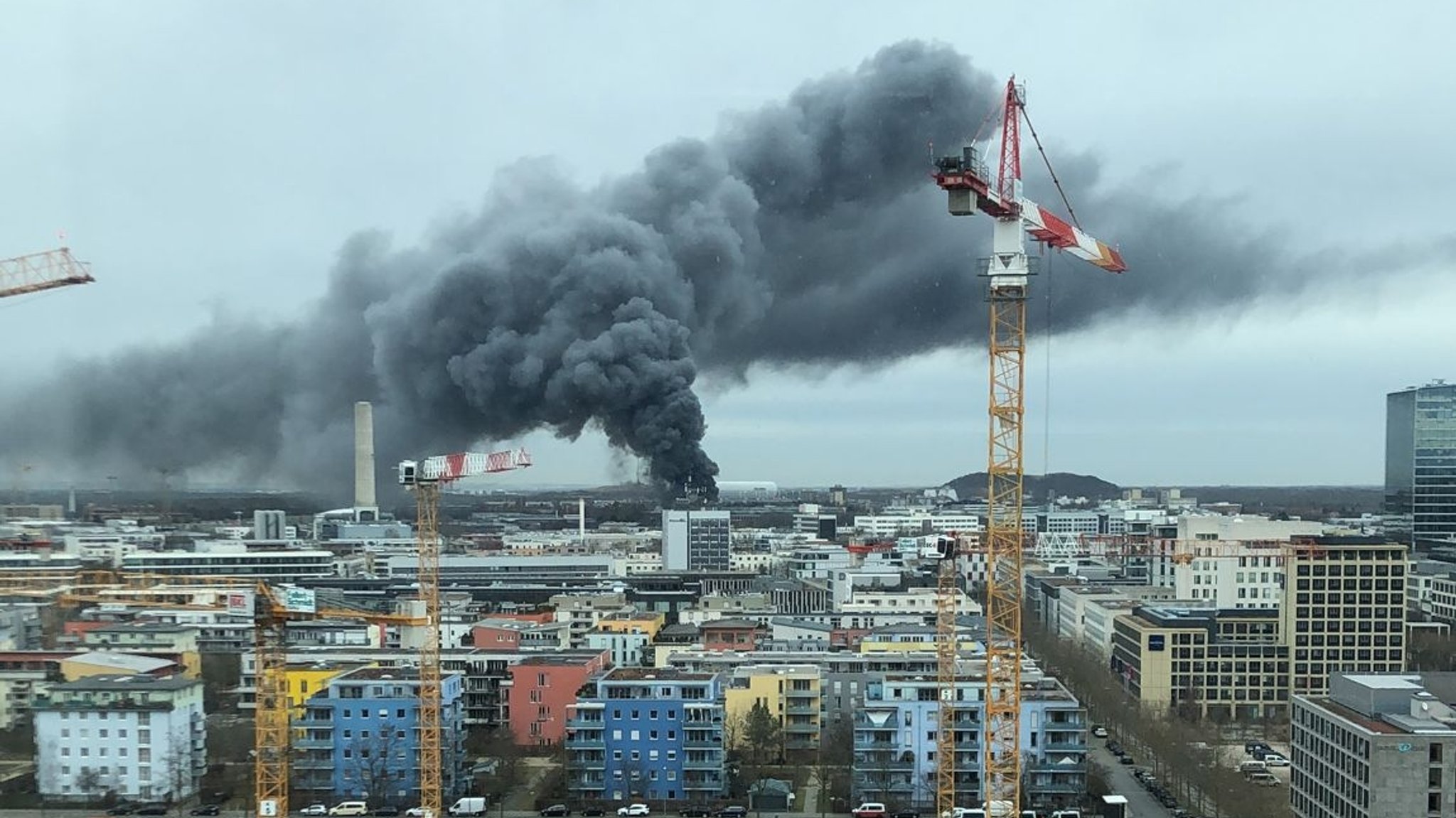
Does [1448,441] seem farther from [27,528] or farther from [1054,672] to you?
[27,528]

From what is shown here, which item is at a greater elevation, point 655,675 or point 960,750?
point 655,675

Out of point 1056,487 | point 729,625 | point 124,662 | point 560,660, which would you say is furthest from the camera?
point 1056,487

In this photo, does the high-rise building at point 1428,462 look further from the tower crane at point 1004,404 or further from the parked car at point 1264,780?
the tower crane at point 1004,404

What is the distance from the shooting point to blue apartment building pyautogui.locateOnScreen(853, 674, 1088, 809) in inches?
460

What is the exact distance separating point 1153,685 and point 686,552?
13871 millimetres

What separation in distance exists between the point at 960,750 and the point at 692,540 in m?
17.5

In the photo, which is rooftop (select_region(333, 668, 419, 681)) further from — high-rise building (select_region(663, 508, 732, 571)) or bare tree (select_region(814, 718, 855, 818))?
high-rise building (select_region(663, 508, 732, 571))

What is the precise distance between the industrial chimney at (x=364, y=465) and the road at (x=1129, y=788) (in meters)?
20.1

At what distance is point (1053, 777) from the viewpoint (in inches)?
461

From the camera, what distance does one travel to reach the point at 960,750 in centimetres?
1180

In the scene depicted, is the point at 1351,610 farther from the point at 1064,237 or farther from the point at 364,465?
the point at 364,465

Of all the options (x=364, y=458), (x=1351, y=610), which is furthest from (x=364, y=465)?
(x=1351, y=610)

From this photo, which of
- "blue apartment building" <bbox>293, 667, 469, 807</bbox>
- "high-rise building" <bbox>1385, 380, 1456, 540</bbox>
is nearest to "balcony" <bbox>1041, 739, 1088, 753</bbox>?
"blue apartment building" <bbox>293, 667, 469, 807</bbox>

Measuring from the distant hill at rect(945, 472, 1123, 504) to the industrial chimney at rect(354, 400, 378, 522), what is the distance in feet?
126
